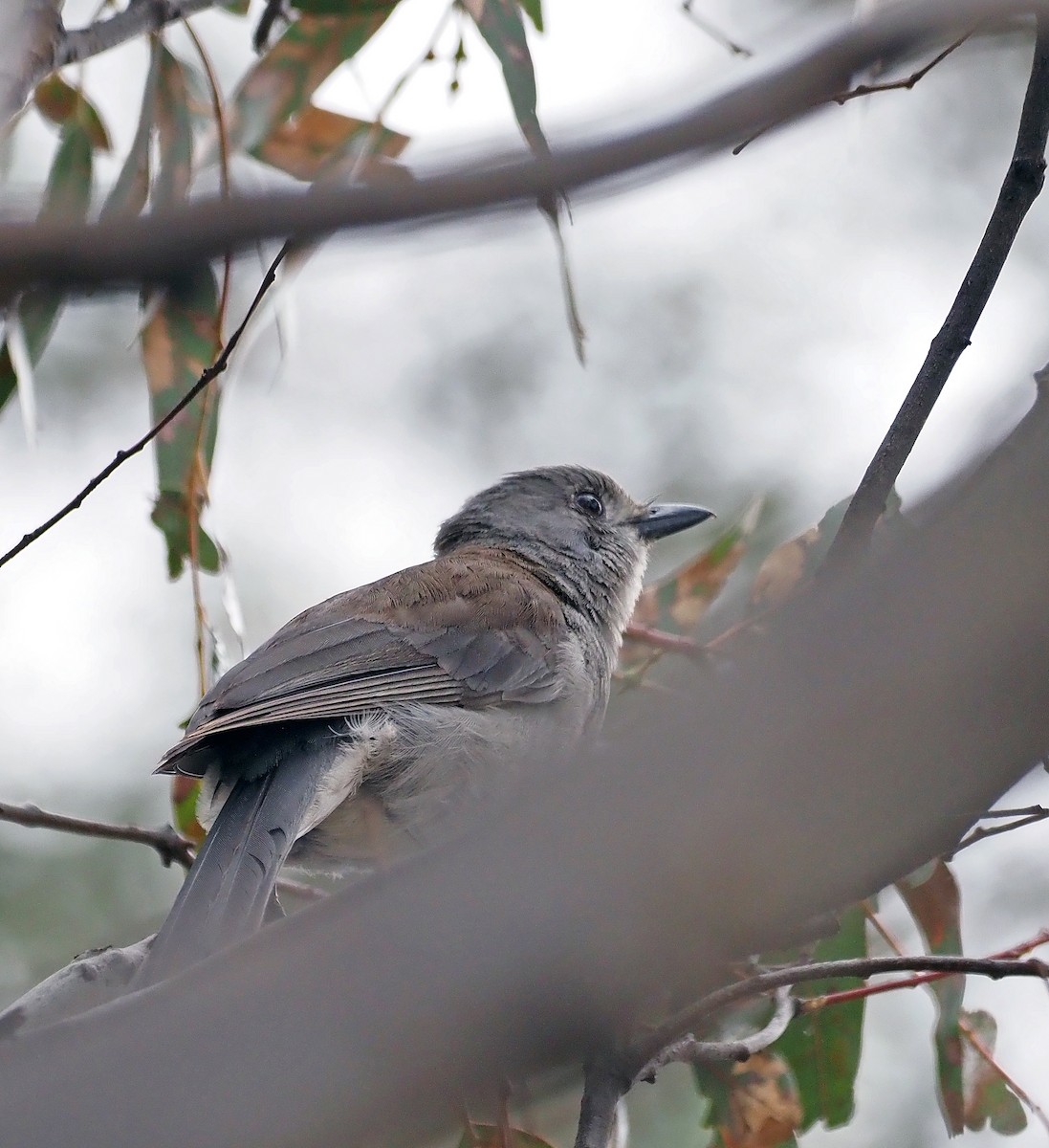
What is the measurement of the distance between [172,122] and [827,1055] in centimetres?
279

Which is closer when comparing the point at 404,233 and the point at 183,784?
the point at 404,233

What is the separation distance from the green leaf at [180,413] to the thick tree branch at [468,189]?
2.38 m

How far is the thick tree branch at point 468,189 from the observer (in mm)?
861

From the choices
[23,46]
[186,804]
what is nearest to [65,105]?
[23,46]

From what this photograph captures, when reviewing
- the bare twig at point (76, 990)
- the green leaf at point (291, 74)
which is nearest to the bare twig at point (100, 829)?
the bare twig at point (76, 990)

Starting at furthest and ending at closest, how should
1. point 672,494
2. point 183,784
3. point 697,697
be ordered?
point 672,494, point 183,784, point 697,697

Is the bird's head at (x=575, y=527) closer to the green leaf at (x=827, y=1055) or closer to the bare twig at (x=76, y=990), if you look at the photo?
the green leaf at (x=827, y=1055)

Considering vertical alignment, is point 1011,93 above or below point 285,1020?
above

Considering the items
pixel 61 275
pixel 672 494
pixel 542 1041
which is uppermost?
Answer: pixel 672 494

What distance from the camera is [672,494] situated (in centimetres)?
691

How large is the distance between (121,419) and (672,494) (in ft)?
9.18

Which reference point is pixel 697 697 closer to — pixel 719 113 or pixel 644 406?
pixel 719 113

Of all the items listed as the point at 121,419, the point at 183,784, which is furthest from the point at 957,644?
the point at 121,419

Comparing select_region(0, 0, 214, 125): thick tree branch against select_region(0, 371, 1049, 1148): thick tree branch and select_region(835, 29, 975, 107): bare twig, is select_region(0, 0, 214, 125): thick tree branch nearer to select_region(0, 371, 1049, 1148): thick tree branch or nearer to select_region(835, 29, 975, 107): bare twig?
select_region(835, 29, 975, 107): bare twig
